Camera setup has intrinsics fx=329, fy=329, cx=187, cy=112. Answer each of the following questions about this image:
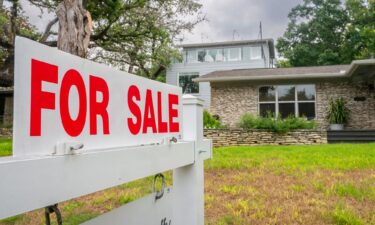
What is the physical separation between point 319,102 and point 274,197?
33.1 feet

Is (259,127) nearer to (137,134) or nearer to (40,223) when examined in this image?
(40,223)

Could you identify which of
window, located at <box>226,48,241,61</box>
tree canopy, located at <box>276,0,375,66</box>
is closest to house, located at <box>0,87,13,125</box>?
window, located at <box>226,48,241,61</box>

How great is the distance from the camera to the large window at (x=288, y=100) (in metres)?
12.6

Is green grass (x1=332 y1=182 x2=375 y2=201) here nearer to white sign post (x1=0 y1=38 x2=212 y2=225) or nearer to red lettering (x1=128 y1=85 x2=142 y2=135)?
white sign post (x1=0 y1=38 x2=212 y2=225)

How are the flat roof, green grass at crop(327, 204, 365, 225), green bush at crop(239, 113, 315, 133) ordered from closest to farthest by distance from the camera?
green grass at crop(327, 204, 365, 225), green bush at crop(239, 113, 315, 133), the flat roof

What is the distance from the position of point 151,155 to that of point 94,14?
10146 mm

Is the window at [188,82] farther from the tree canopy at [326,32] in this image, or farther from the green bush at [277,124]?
the tree canopy at [326,32]

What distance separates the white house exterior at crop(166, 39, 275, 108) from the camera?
63.8ft

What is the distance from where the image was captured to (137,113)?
98cm

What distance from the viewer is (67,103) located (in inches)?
28.5

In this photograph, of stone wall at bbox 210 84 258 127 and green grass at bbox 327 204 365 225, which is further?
stone wall at bbox 210 84 258 127

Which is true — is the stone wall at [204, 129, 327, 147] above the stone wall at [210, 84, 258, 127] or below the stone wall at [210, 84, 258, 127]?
below

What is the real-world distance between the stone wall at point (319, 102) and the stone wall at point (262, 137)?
1908 millimetres

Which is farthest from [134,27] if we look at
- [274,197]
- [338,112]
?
[274,197]
